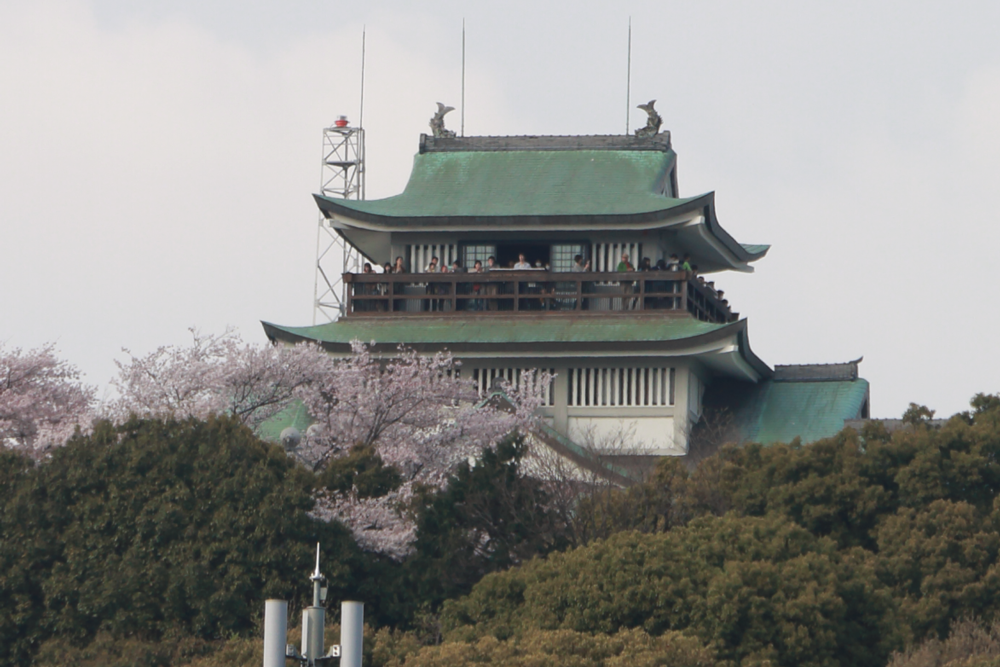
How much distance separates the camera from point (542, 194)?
2104 inches

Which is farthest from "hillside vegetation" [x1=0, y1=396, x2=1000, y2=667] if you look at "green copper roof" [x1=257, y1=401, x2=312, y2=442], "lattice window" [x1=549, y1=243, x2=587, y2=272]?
"lattice window" [x1=549, y1=243, x2=587, y2=272]

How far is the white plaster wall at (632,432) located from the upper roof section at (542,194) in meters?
5.16

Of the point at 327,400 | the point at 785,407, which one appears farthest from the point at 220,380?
the point at 785,407

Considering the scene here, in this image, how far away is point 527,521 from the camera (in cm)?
3581

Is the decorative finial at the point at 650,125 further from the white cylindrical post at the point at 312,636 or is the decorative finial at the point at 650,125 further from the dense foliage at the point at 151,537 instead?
the white cylindrical post at the point at 312,636

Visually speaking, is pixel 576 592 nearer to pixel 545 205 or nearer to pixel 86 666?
pixel 86 666

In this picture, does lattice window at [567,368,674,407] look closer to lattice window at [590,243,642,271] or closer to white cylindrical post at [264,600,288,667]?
lattice window at [590,243,642,271]

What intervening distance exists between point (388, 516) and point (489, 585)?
3.90m

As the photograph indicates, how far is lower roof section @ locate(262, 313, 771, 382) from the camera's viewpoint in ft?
162

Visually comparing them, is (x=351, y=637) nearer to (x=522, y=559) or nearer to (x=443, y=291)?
(x=522, y=559)

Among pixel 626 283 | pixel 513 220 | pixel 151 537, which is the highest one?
pixel 513 220

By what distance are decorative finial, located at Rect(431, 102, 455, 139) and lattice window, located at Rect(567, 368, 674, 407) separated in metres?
9.10

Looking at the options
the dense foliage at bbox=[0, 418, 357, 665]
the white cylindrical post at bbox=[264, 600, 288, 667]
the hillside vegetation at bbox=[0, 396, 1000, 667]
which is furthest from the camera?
the dense foliage at bbox=[0, 418, 357, 665]

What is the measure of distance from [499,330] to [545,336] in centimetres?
124
